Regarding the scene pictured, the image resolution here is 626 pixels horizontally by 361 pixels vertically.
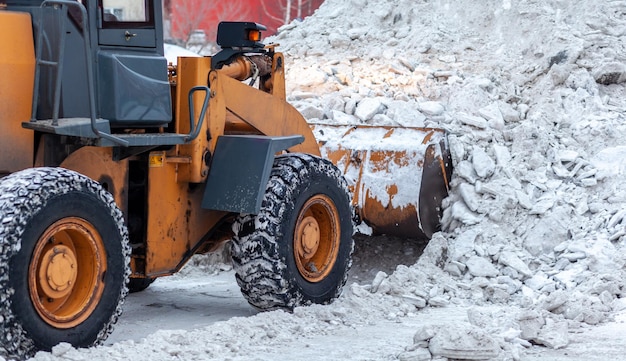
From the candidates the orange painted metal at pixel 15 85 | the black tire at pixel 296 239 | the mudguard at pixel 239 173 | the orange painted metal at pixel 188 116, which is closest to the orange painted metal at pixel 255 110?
the orange painted metal at pixel 188 116

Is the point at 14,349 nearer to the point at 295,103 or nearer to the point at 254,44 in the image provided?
the point at 254,44

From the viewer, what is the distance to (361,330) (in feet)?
22.0


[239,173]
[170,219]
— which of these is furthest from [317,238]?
[170,219]

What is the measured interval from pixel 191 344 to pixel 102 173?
3.59ft

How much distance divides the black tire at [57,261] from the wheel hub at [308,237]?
5.31 feet

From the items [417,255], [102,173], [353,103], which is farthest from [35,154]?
[353,103]

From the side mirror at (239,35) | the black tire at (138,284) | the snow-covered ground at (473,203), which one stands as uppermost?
the side mirror at (239,35)

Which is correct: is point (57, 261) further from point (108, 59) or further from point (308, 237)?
Answer: point (308, 237)

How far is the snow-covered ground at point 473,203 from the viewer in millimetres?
6176

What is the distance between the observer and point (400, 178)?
893cm

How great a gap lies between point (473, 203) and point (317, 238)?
79.6 inches

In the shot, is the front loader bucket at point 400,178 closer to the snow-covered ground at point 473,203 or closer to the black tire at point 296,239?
the snow-covered ground at point 473,203

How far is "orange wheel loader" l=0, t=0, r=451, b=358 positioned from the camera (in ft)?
17.6

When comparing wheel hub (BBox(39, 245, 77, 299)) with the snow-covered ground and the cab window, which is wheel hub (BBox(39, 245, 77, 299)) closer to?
the snow-covered ground
